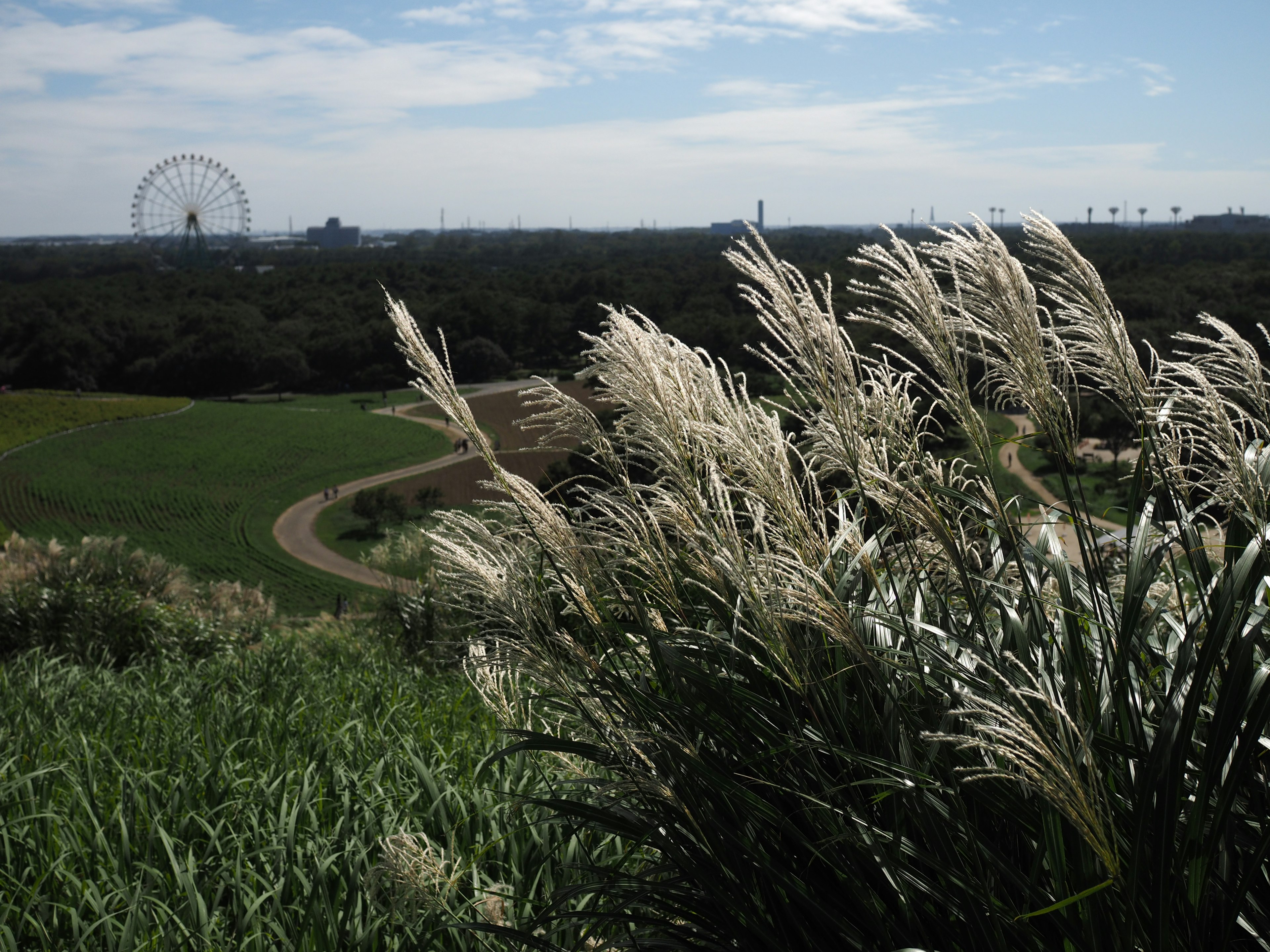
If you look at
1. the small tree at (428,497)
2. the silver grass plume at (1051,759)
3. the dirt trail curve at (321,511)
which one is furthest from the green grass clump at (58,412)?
the silver grass plume at (1051,759)

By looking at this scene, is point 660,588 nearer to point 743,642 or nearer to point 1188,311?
point 743,642

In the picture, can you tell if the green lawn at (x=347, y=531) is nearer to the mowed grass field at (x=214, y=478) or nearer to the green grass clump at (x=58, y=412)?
the mowed grass field at (x=214, y=478)

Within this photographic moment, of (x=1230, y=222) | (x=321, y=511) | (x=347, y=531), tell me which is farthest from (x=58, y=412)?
(x=1230, y=222)

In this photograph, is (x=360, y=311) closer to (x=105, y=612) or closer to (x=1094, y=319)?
(x=105, y=612)

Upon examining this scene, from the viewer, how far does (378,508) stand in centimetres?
4466

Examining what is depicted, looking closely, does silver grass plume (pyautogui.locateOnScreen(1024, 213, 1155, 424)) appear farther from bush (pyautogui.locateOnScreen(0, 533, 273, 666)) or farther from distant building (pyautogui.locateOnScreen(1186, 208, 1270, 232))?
distant building (pyautogui.locateOnScreen(1186, 208, 1270, 232))

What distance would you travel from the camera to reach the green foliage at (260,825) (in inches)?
113

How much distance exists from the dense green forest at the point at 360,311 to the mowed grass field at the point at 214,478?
338 inches

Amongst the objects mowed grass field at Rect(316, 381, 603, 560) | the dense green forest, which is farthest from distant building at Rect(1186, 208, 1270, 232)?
mowed grass field at Rect(316, 381, 603, 560)

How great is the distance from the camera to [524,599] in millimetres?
2172

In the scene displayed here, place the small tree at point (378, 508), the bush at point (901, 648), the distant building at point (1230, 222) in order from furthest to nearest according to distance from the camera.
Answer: the distant building at point (1230, 222) < the small tree at point (378, 508) < the bush at point (901, 648)

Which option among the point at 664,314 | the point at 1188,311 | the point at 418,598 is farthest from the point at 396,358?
the point at 418,598

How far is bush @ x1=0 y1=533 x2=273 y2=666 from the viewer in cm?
858

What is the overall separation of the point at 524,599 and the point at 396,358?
264 feet
